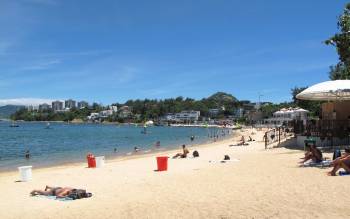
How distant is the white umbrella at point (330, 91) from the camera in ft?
67.1

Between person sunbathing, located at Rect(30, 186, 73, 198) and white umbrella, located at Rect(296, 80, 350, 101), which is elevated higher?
white umbrella, located at Rect(296, 80, 350, 101)

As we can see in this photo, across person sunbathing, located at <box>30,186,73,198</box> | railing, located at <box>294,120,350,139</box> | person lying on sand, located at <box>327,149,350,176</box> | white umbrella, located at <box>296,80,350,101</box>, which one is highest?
white umbrella, located at <box>296,80,350,101</box>

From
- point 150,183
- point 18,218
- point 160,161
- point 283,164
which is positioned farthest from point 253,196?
point 160,161

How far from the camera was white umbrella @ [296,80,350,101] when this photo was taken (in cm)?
2045

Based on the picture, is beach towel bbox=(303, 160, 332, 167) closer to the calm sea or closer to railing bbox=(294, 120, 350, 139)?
railing bbox=(294, 120, 350, 139)

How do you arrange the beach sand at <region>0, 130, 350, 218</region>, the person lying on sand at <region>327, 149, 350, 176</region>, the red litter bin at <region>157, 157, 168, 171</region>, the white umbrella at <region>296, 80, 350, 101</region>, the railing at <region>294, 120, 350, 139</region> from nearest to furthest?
the beach sand at <region>0, 130, 350, 218</region> → the person lying on sand at <region>327, 149, 350, 176</region> → the red litter bin at <region>157, 157, 168, 171</region> → the white umbrella at <region>296, 80, 350, 101</region> → the railing at <region>294, 120, 350, 139</region>

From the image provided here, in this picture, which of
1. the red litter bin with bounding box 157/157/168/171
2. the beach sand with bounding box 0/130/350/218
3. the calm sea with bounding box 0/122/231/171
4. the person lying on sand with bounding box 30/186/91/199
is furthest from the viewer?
the calm sea with bounding box 0/122/231/171

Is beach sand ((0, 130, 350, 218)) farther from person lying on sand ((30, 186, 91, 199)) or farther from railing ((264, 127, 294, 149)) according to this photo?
railing ((264, 127, 294, 149))

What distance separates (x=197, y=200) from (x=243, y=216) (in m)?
2.22

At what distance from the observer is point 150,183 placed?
15023 mm

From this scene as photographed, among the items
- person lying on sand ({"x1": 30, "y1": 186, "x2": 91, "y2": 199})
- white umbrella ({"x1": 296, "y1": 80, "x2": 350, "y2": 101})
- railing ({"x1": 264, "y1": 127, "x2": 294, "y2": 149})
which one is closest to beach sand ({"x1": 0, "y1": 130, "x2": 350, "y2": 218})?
person lying on sand ({"x1": 30, "y1": 186, "x2": 91, "y2": 199})

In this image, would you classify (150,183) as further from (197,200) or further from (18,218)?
(18,218)

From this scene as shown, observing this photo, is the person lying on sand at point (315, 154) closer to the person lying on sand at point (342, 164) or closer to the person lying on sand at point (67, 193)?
the person lying on sand at point (342, 164)

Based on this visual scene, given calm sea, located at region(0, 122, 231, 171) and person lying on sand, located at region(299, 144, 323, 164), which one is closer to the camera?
person lying on sand, located at region(299, 144, 323, 164)
